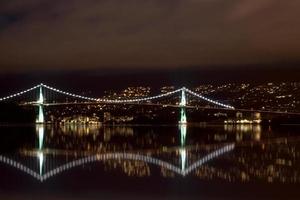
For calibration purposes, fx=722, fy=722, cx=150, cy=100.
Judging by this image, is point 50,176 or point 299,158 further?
point 299,158

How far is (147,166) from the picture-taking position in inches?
659

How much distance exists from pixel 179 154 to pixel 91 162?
12.5ft

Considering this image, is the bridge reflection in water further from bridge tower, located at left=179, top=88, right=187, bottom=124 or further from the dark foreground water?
bridge tower, located at left=179, top=88, right=187, bottom=124

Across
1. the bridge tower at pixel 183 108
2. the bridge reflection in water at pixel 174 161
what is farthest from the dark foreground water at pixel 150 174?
the bridge tower at pixel 183 108

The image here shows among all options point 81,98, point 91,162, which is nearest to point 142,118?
point 81,98

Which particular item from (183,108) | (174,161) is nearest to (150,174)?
(174,161)

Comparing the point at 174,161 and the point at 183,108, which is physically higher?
the point at 183,108

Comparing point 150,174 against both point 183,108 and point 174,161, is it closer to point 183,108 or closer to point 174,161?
point 174,161

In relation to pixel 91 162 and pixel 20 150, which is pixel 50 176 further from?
pixel 20 150

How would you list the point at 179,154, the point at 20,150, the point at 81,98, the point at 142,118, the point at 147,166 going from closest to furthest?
1. the point at 147,166
2. the point at 179,154
3. the point at 20,150
4. the point at 81,98
5. the point at 142,118

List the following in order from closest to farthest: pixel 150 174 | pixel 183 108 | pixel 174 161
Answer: pixel 150 174 → pixel 174 161 → pixel 183 108

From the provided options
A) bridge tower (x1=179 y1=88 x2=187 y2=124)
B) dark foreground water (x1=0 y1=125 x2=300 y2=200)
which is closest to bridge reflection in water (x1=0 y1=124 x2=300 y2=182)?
dark foreground water (x1=0 y1=125 x2=300 y2=200)

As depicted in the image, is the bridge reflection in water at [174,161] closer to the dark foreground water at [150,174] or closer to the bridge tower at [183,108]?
the dark foreground water at [150,174]

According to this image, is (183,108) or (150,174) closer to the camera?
(150,174)
